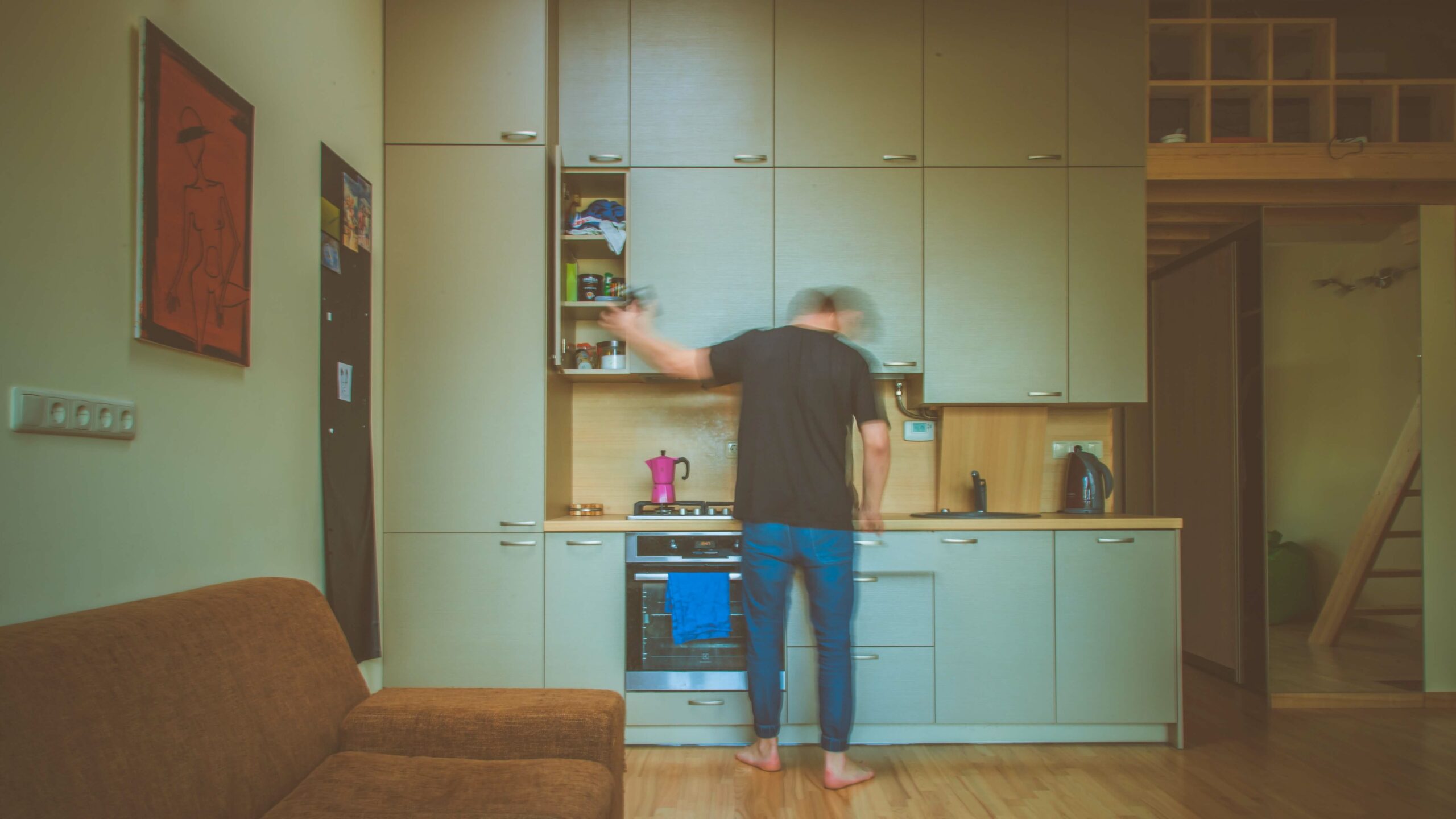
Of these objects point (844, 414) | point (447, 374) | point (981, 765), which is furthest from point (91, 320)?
point (981, 765)

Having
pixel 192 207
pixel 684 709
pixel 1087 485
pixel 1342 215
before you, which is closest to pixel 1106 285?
pixel 1087 485

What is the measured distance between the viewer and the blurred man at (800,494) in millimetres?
2633

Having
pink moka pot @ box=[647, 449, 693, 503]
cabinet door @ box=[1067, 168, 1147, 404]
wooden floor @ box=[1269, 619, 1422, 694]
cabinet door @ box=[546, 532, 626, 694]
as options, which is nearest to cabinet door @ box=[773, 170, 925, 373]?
cabinet door @ box=[1067, 168, 1147, 404]

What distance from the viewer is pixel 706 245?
3.26m

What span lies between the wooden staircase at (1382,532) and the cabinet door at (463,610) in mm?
3851

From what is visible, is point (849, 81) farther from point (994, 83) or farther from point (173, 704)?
point (173, 704)

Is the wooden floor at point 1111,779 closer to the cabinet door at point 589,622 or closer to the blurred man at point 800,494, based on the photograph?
the blurred man at point 800,494

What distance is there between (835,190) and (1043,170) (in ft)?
2.78

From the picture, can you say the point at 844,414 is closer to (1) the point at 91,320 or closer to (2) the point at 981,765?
(2) the point at 981,765

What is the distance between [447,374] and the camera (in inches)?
118

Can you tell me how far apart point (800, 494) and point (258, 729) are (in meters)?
1.60

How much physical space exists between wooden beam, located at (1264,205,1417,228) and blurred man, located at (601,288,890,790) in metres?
2.64

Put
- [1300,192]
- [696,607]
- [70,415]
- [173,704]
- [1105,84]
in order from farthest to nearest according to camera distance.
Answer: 1. [1300,192]
2. [1105,84]
3. [696,607]
4. [70,415]
5. [173,704]

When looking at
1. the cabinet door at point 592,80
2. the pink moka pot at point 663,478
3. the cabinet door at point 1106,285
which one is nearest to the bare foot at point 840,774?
the pink moka pot at point 663,478
